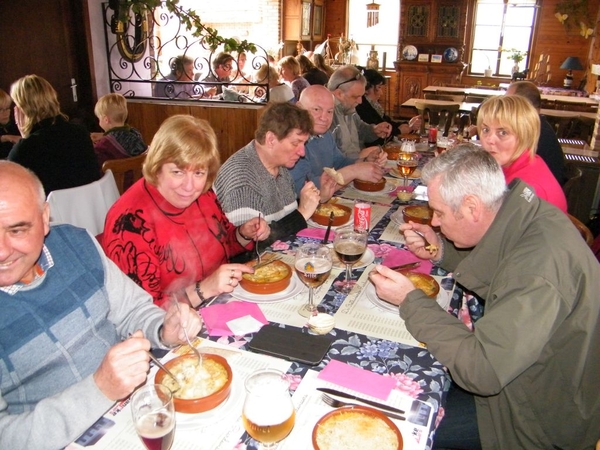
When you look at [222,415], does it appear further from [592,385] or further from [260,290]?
[592,385]

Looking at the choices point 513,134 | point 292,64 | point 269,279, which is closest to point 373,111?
point 292,64

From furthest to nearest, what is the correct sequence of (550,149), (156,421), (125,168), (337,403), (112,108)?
(112,108)
(550,149)
(125,168)
(337,403)
(156,421)

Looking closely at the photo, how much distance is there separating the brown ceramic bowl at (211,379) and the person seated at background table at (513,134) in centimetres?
195

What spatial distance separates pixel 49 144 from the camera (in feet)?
10.1

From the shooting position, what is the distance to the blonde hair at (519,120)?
260 centimetres

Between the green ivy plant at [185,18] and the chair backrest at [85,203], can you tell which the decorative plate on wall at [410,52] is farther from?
the chair backrest at [85,203]

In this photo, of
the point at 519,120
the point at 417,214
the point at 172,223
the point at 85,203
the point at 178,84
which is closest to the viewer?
the point at 172,223

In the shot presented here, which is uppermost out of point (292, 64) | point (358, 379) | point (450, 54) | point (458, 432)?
point (450, 54)

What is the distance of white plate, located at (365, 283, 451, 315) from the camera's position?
1.60 meters

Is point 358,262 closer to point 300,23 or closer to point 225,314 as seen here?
point 225,314

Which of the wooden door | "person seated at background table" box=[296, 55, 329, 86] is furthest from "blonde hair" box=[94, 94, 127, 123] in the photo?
"person seated at background table" box=[296, 55, 329, 86]

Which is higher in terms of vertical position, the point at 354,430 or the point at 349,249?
the point at 349,249

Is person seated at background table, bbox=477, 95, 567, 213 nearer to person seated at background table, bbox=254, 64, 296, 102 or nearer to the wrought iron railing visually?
the wrought iron railing

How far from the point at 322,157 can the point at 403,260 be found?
170cm
